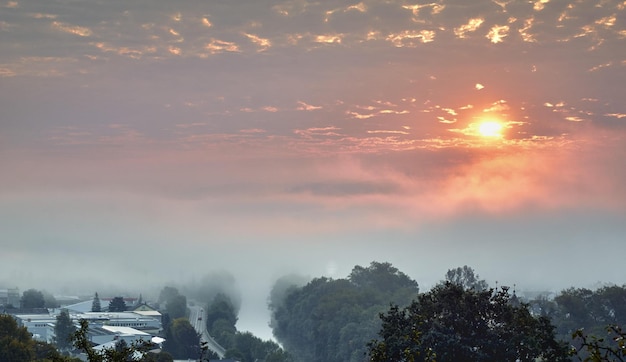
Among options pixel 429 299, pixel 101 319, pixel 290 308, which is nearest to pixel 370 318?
pixel 290 308

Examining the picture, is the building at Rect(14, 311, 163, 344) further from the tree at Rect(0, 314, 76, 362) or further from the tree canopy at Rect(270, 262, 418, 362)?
the tree at Rect(0, 314, 76, 362)

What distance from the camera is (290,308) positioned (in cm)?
19812

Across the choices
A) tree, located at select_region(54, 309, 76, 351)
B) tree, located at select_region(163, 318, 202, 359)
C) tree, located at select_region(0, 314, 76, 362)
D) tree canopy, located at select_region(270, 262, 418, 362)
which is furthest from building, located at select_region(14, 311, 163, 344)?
tree, located at select_region(0, 314, 76, 362)

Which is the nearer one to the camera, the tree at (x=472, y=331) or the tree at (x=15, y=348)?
the tree at (x=472, y=331)

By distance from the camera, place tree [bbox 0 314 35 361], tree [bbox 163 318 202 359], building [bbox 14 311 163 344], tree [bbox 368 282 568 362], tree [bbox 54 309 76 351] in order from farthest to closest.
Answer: building [bbox 14 311 163 344] < tree [bbox 54 309 76 351] < tree [bbox 163 318 202 359] < tree [bbox 0 314 35 361] < tree [bbox 368 282 568 362]

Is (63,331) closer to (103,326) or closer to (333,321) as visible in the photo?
(103,326)

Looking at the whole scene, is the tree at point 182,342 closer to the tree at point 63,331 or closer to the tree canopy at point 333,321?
the tree at point 63,331

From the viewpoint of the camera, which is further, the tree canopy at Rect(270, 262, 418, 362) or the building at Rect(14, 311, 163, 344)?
the building at Rect(14, 311, 163, 344)

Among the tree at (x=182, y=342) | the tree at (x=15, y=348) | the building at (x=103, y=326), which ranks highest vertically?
the tree at (x=15, y=348)

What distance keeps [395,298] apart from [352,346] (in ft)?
141

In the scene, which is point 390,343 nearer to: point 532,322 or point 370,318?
point 532,322

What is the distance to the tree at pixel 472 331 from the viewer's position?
6538 cm

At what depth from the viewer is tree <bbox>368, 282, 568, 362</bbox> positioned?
65375 millimetres

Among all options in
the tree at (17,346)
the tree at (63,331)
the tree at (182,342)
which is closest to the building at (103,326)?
the tree at (63,331)
